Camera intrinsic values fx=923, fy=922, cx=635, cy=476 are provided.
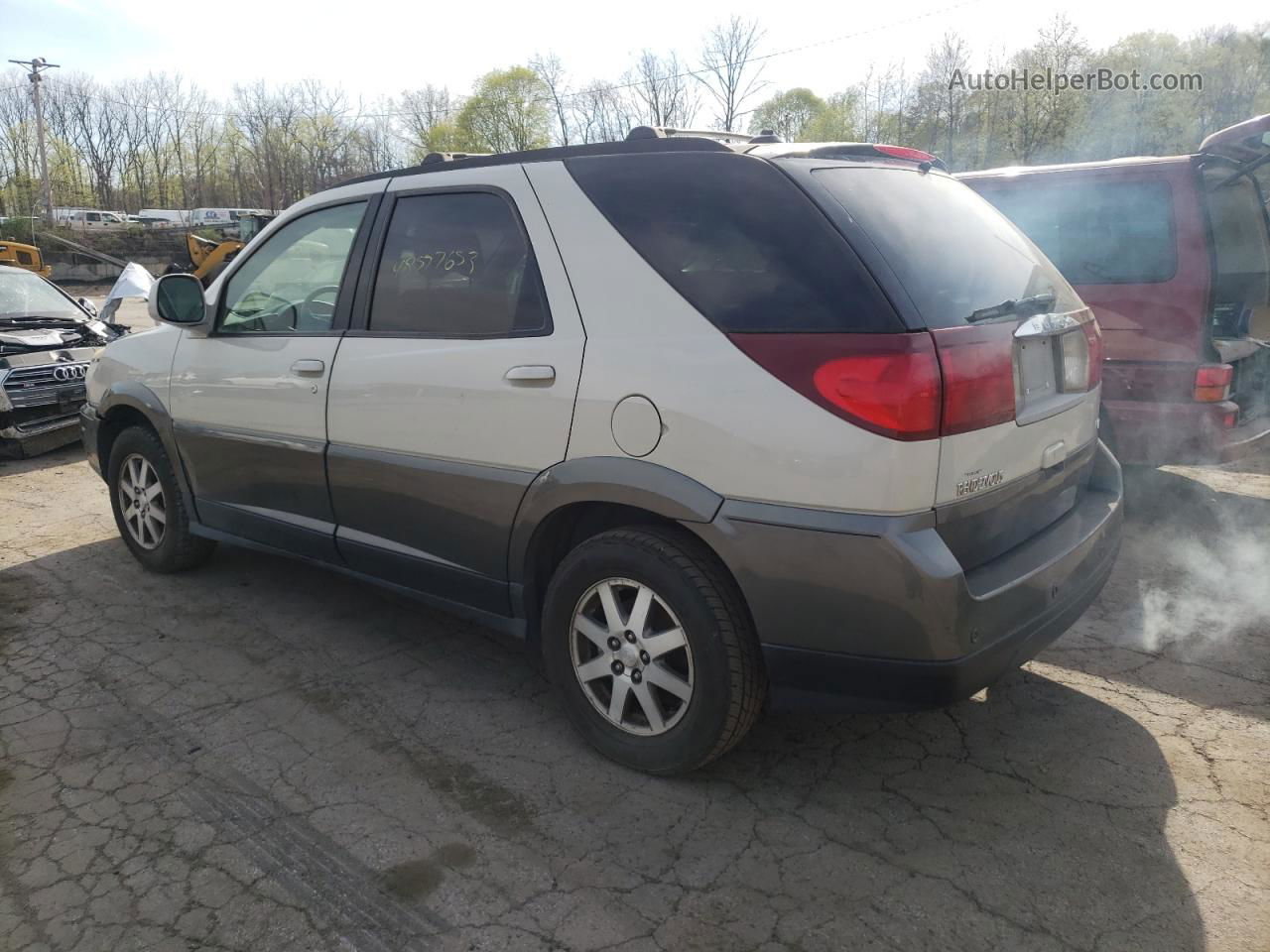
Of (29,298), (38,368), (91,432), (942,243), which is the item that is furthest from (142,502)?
(29,298)

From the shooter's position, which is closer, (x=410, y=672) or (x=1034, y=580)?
(x=1034, y=580)

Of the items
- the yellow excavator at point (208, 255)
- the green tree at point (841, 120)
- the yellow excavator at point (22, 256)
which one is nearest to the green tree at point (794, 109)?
the green tree at point (841, 120)

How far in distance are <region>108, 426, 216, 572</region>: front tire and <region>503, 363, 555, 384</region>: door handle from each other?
2477mm

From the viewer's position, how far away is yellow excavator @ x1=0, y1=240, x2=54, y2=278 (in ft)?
69.3

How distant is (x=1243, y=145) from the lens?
16.6 ft

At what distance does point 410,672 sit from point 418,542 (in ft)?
2.08

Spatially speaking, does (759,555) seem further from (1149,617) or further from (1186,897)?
(1149,617)

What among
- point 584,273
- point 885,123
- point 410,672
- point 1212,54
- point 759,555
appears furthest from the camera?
point 885,123

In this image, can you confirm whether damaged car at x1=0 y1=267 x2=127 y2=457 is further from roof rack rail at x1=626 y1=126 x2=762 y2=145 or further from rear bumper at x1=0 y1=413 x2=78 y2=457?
roof rack rail at x1=626 y1=126 x2=762 y2=145

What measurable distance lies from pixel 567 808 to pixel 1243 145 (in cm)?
509

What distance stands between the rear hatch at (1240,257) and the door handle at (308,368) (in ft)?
15.4

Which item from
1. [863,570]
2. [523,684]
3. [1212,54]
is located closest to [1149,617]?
[863,570]

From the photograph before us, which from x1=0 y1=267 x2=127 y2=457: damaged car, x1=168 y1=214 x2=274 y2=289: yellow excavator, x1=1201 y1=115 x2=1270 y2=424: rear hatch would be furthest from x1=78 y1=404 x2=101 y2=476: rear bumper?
x1=168 y1=214 x2=274 y2=289: yellow excavator

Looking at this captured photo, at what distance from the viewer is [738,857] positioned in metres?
2.50
